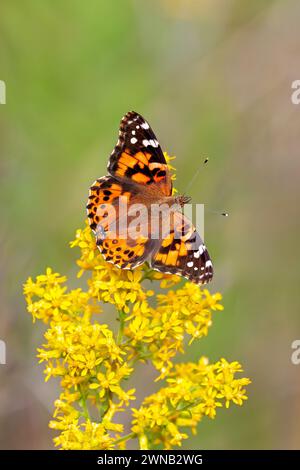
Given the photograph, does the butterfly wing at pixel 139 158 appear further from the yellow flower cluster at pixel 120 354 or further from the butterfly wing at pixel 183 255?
the yellow flower cluster at pixel 120 354

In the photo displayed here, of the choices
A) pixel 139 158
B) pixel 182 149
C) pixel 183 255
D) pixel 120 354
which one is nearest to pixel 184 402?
pixel 120 354

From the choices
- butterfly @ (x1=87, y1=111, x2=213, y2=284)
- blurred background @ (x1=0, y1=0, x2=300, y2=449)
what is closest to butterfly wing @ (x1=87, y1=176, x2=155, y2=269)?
butterfly @ (x1=87, y1=111, x2=213, y2=284)

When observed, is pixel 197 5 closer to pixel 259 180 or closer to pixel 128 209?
pixel 259 180

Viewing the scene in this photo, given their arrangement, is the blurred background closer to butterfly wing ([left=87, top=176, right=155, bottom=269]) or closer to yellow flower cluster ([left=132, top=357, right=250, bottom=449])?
butterfly wing ([left=87, top=176, right=155, bottom=269])

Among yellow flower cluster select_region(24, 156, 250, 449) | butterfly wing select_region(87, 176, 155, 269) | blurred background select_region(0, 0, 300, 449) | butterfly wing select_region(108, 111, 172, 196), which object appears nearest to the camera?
yellow flower cluster select_region(24, 156, 250, 449)

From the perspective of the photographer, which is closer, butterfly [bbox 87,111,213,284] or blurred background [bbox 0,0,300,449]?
butterfly [bbox 87,111,213,284]

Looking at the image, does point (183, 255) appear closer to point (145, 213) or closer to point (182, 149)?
point (145, 213)

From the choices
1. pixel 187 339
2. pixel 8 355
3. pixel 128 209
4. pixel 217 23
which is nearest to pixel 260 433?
pixel 187 339

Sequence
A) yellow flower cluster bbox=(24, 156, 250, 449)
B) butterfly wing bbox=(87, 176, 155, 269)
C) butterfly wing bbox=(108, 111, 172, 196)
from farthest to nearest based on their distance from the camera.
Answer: butterfly wing bbox=(108, 111, 172, 196) → butterfly wing bbox=(87, 176, 155, 269) → yellow flower cluster bbox=(24, 156, 250, 449)
